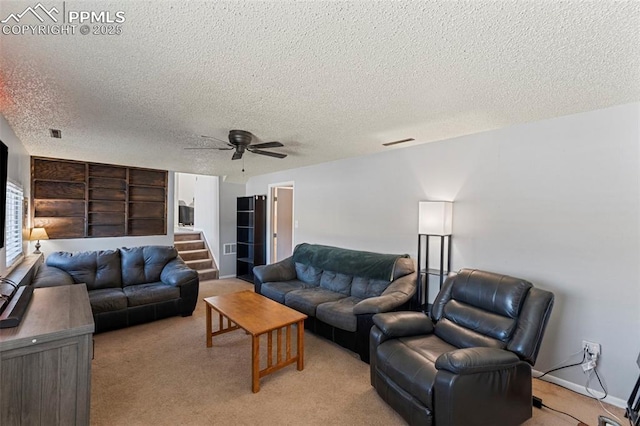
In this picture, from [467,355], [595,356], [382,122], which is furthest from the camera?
[382,122]

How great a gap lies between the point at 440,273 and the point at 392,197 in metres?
1.18

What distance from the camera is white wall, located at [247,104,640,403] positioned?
223 centimetres

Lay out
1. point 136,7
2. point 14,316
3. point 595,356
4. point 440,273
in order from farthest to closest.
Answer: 1. point 440,273
2. point 595,356
3. point 14,316
4. point 136,7

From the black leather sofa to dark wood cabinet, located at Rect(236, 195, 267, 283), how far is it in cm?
179

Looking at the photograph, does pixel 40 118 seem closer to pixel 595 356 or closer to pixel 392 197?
pixel 392 197

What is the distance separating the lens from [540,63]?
168 cm

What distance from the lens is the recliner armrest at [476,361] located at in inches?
66.4

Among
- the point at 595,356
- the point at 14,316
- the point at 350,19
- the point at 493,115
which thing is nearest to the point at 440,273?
the point at 595,356

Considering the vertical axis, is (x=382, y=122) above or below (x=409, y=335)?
above

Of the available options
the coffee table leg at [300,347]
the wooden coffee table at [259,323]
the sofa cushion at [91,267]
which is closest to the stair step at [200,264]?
the sofa cushion at [91,267]

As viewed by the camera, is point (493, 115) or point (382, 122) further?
point (382, 122)

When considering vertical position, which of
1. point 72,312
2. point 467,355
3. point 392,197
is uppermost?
point 392,197

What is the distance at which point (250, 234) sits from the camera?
6172 mm

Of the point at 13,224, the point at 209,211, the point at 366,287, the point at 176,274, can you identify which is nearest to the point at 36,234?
the point at 13,224
